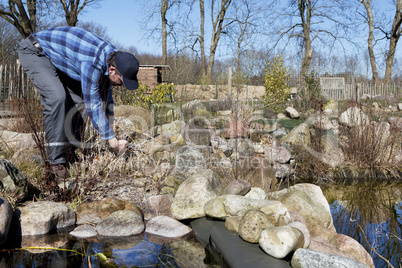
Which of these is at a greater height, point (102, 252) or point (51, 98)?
point (51, 98)

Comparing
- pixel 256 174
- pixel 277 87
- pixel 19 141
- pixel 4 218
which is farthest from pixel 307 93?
pixel 4 218

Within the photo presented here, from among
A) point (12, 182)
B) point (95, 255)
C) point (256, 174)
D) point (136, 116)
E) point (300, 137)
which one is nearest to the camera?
point (95, 255)

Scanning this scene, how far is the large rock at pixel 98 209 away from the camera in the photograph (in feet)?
9.97

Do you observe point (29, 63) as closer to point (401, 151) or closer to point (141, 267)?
point (141, 267)

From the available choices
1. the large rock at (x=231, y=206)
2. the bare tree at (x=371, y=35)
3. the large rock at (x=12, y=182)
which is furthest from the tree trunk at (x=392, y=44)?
the large rock at (x=12, y=182)

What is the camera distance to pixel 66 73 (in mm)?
3383

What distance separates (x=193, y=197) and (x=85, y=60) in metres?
1.52

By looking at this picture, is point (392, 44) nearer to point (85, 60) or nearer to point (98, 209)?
point (85, 60)

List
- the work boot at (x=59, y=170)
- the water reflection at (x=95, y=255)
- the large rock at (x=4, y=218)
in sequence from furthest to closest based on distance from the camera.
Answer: the work boot at (x=59, y=170) < the large rock at (x=4, y=218) < the water reflection at (x=95, y=255)

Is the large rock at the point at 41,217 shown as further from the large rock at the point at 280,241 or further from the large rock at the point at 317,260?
the large rock at the point at 317,260

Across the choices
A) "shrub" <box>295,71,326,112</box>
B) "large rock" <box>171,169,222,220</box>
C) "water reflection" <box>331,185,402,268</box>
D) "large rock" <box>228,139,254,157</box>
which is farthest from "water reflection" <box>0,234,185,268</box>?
"shrub" <box>295,71,326,112</box>

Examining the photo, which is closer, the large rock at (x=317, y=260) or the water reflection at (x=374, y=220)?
the large rock at (x=317, y=260)

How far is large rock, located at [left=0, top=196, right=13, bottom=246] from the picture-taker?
2494 millimetres

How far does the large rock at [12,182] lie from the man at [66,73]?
29cm
